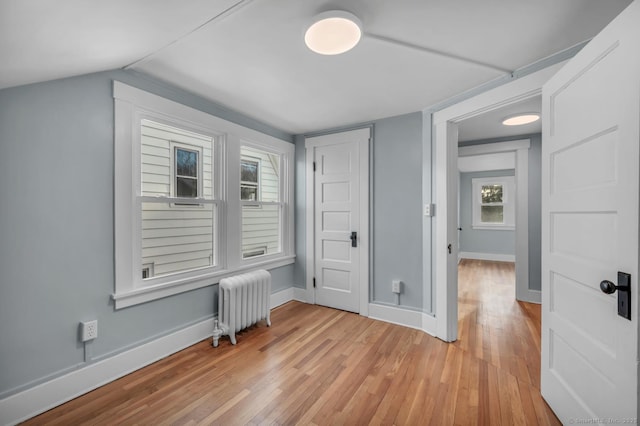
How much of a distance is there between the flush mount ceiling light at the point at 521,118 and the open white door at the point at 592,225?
5.14 feet

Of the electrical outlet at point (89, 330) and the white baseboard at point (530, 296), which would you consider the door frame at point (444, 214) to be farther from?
the electrical outlet at point (89, 330)

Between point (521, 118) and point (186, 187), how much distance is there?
378cm

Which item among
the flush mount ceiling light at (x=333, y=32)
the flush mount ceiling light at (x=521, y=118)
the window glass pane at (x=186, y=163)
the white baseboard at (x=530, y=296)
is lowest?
the white baseboard at (x=530, y=296)

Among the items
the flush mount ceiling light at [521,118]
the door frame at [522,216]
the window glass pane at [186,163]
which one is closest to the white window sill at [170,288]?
the window glass pane at [186,163]

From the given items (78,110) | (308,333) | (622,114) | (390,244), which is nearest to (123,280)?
(78,110)

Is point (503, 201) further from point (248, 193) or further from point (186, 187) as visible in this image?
point (186, 187)

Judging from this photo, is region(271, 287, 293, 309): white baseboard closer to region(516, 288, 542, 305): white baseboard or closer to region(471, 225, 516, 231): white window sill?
region(516, 288, 542, 305): white baseboard

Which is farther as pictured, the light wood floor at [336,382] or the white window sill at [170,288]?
the white window sill at [170,288]

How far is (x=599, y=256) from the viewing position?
128cm

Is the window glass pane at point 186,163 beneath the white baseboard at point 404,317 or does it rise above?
above

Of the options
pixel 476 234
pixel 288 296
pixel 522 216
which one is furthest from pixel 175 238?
pixel 476 234

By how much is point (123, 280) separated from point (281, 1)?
213 centimetres

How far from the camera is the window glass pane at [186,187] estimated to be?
2.56 metres

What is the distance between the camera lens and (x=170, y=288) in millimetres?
2324
